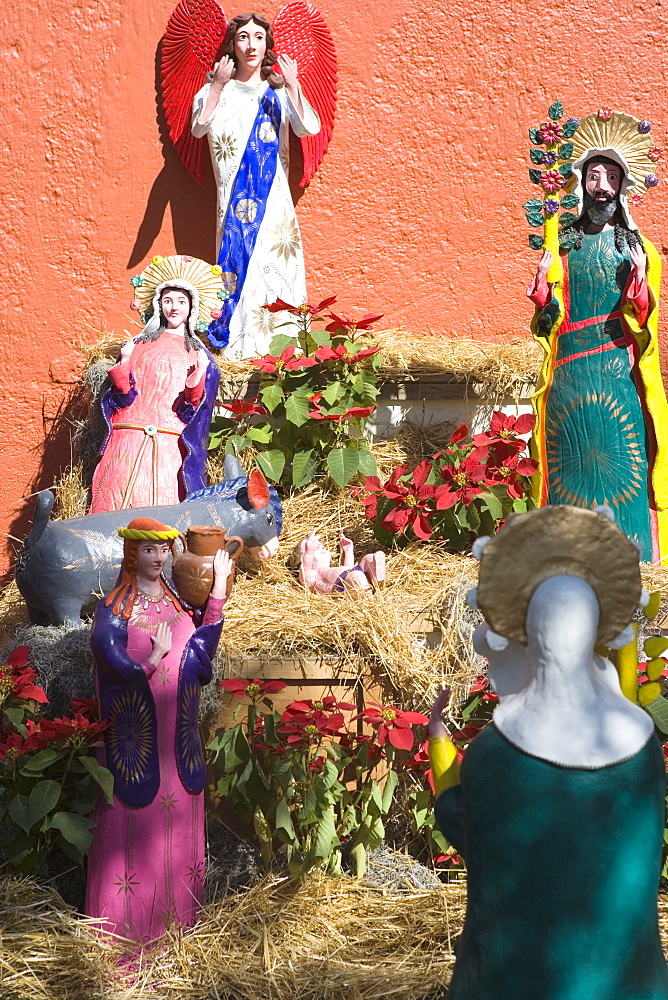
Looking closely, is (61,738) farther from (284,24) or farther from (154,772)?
(284,24)

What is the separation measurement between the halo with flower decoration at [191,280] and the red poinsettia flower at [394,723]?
2.24m

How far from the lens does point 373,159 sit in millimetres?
6129

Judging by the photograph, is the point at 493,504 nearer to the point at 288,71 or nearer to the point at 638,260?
the point at 638,260

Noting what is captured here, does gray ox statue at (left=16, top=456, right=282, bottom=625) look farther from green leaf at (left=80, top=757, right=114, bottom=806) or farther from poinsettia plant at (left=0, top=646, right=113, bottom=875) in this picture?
green leaf at (left=80, top=757, right=114, bottom=806)

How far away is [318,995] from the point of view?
290 centimetres

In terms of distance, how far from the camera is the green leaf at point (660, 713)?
3.32m

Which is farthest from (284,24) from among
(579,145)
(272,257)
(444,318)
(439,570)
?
(439,570)

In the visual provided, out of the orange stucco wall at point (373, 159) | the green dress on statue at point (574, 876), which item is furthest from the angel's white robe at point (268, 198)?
the green dress on statue at point (574, 876)

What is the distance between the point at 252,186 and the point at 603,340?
2210 millimetres


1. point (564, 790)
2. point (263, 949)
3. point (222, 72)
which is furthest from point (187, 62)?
point (564, 790)

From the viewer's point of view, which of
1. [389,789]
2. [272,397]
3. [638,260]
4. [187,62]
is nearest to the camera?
[389,789]

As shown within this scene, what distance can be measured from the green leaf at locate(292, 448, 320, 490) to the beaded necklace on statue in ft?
5.68

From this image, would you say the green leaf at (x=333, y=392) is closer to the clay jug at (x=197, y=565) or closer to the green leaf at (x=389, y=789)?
the clay jug at (x=197, y=565)

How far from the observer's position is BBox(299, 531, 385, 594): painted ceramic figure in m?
4.08
